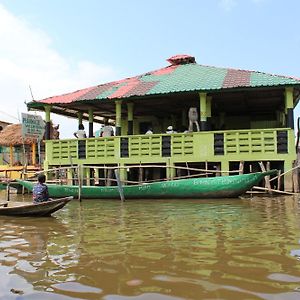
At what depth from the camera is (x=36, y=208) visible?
1100 cm

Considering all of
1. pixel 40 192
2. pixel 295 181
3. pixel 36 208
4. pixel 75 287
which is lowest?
pixel 75 287

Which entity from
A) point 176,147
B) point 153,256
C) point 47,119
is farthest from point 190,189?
point 153,256

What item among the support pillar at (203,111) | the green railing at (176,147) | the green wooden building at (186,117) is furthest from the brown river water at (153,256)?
the support pillar at (203,111)

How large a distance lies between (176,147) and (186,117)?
529 cm

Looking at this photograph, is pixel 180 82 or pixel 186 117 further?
pixel 186 117

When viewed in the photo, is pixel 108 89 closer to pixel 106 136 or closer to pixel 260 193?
pixel 106 136

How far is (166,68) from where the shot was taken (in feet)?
72.9

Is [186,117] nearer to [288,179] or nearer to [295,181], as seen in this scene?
[288,179]

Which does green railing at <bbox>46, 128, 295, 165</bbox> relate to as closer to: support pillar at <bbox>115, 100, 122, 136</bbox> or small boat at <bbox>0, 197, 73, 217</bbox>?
support pillar at <bbox>115, 100, 122, 136</bbox>

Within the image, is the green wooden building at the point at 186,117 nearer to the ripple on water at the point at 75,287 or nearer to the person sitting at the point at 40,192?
the person sitting at the point at 40,192

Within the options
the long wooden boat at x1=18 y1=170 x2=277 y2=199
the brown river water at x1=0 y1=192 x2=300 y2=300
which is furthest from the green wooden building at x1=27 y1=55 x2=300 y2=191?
the brown river water at x1=0 y1=192 x2=300 y2=300

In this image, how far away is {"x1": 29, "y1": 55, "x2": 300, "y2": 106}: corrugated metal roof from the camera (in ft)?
54.0

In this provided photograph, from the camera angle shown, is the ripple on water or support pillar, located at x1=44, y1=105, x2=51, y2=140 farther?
support pillar, located at x1=44, y1=105, x2=51, y2=140

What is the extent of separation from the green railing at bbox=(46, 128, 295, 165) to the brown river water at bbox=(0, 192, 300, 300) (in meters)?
5.15
